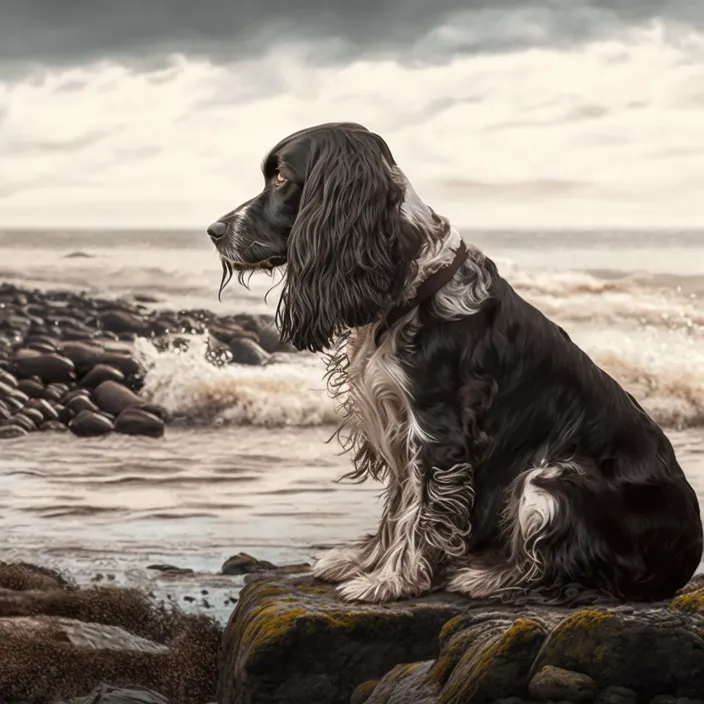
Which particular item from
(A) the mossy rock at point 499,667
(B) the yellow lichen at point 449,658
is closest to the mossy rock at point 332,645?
(B) the yellow lichen at point 449,658

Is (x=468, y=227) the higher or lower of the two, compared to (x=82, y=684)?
higher

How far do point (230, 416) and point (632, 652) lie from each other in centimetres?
407

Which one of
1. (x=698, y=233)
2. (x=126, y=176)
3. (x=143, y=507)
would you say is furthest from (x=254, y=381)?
(x=698, y=233)

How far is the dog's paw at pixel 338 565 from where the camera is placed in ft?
17.9

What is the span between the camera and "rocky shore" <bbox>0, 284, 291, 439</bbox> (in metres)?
7.88

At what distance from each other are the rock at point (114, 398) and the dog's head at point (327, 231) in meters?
2.86

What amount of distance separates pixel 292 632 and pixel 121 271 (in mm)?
3709

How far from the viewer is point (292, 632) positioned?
5.07 meters

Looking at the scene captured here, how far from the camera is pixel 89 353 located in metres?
8.03

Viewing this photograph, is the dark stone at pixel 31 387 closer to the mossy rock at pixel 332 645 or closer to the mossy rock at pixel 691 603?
the mossy rock at pixel 332 645

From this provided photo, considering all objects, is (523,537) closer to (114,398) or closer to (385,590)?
(385,590)

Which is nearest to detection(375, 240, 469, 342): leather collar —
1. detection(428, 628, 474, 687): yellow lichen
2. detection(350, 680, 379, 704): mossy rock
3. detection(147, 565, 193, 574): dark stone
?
detection(428, 628, 474, 687): yellow lichen

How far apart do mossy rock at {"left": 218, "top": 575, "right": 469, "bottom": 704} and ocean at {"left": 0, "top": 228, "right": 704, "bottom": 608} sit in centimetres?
209

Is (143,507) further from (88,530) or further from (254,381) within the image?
(254,381)
